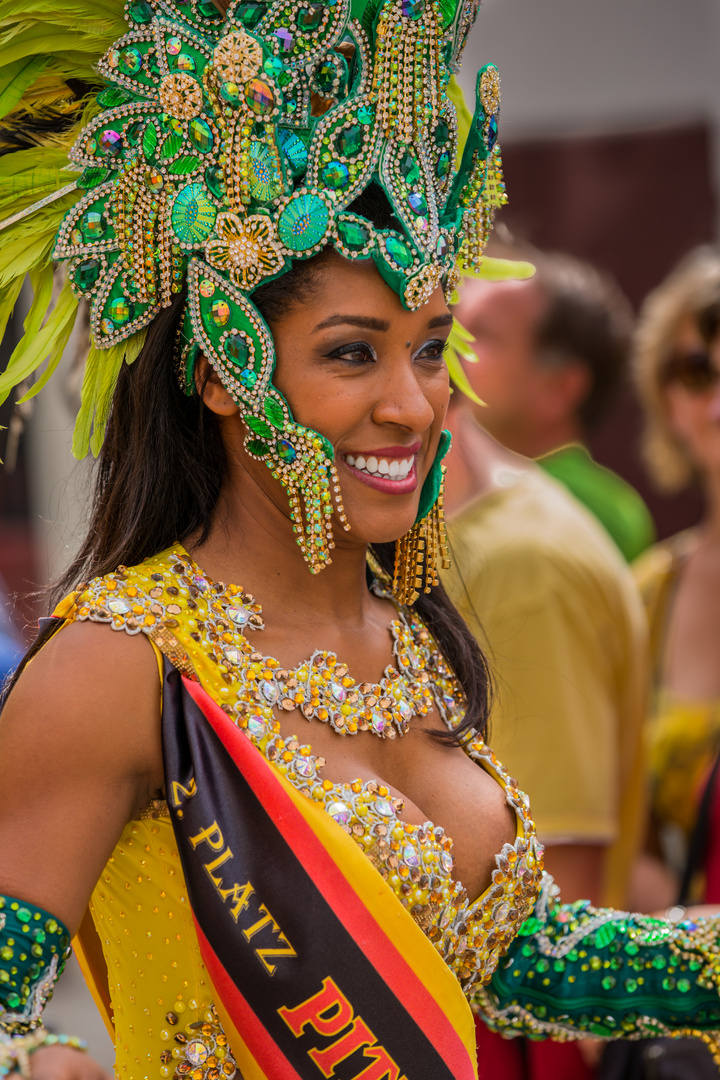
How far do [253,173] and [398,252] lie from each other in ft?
0.68

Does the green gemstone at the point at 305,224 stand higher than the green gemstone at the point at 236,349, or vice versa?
the green gemstone at the point at 305,224

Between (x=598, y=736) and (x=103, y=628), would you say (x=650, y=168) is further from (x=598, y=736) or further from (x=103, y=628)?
(x=103, y=628)

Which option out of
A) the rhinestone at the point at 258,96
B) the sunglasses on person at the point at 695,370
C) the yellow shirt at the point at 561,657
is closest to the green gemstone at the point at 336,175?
the rhinestone at the point at 258,96

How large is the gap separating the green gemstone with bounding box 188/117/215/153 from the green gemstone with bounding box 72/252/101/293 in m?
0.20

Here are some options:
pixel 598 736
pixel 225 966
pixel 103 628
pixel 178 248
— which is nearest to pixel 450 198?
pixel 178 248

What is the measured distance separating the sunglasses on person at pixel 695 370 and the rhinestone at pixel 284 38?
2.50 metres

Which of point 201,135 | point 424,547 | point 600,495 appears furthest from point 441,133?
point 600,495

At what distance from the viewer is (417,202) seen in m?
1.64

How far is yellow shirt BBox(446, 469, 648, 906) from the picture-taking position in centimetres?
302

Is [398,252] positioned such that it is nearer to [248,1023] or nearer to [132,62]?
[132,62]

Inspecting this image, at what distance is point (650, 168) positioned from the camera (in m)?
6.91

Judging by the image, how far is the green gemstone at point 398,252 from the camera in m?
1.59

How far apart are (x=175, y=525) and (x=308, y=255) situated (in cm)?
42

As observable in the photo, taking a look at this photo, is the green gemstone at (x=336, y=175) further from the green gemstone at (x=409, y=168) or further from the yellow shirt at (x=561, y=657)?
the yellow shirt at (x=561, y=657)
